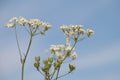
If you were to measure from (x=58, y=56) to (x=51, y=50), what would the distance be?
1.73 feet

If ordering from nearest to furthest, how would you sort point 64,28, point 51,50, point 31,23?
point 51,50, point 31,23, point 64,28

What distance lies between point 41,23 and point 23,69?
2600mm

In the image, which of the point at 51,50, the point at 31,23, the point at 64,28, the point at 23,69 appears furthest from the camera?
the point at 64,28

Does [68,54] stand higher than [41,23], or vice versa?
[41,23]

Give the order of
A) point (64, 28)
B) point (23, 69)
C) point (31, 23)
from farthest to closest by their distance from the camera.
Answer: point (64, 28) → point (31, 23) → point (23, 69)

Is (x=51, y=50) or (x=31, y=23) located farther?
(x=31, y=23)

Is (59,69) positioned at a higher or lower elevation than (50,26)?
lower

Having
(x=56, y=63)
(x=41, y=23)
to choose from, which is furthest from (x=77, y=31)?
(x=56, y=63)

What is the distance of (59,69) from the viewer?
470 inches

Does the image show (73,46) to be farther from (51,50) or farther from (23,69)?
(23,69)

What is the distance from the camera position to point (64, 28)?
14.5 metres

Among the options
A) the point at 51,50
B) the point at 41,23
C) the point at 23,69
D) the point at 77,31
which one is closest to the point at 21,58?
the point at 23,69

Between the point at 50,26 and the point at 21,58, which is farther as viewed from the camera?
the point at 50,26

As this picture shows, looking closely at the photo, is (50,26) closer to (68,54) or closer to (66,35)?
(66,35)
